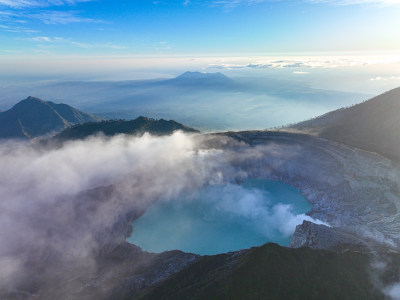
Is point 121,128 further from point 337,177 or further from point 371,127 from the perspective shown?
point 371,127

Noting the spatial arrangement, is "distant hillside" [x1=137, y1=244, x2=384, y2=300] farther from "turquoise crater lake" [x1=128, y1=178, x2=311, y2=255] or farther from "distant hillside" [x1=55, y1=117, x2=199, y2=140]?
"distant hillside" [x1=55, y1=117, x2=199, y2=140]

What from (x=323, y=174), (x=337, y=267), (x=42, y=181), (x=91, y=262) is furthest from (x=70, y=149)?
(x=337, y=267)

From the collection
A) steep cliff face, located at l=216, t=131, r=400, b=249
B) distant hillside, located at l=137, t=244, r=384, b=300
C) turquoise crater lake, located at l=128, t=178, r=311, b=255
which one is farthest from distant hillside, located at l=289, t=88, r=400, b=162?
distant hillside, located at l=137, t=244, r=384, b=300

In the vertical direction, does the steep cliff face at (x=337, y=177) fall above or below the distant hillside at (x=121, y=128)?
below

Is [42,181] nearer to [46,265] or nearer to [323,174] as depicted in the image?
Answer: [46,265]

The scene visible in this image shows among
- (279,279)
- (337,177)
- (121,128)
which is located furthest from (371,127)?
(121,128)

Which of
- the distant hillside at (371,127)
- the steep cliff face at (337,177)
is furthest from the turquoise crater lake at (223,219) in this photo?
the distant hillside at (371,127)

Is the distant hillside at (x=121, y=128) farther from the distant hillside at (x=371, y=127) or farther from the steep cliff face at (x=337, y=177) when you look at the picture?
the distant hillside at (x=371, y=127)
